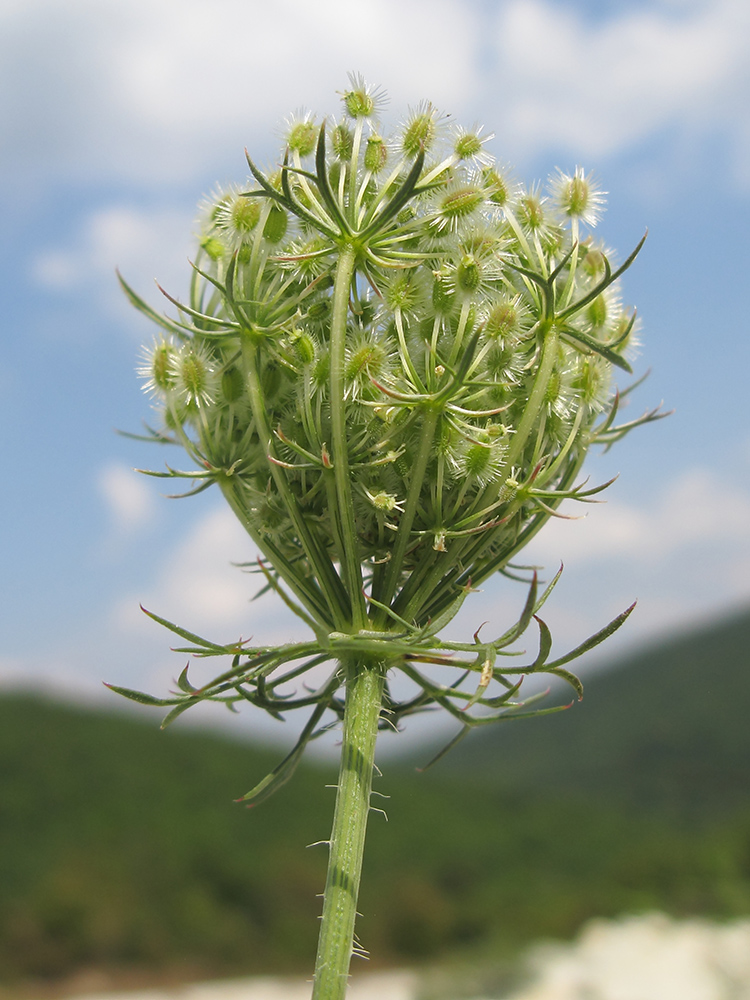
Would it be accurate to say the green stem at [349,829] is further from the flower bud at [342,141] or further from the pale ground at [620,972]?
the pale ground at [620,972]

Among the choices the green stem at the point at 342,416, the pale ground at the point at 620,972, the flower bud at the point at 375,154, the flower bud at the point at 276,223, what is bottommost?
the pale ground at the point at 620,972

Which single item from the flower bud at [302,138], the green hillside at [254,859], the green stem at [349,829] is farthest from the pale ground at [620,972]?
the flower bud at [302,138]

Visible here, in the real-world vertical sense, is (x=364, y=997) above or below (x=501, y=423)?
below

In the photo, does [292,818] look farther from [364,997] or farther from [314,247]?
[314,247]

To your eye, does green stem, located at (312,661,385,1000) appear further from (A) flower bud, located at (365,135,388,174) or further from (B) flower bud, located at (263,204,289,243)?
(A) flower bud, located at (365,135,388,174)

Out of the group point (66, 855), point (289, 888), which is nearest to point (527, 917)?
point (289, 888)

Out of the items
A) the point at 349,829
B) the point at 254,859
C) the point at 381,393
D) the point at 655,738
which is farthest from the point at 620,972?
the point at 655,738

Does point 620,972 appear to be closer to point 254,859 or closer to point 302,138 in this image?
point 254,859
